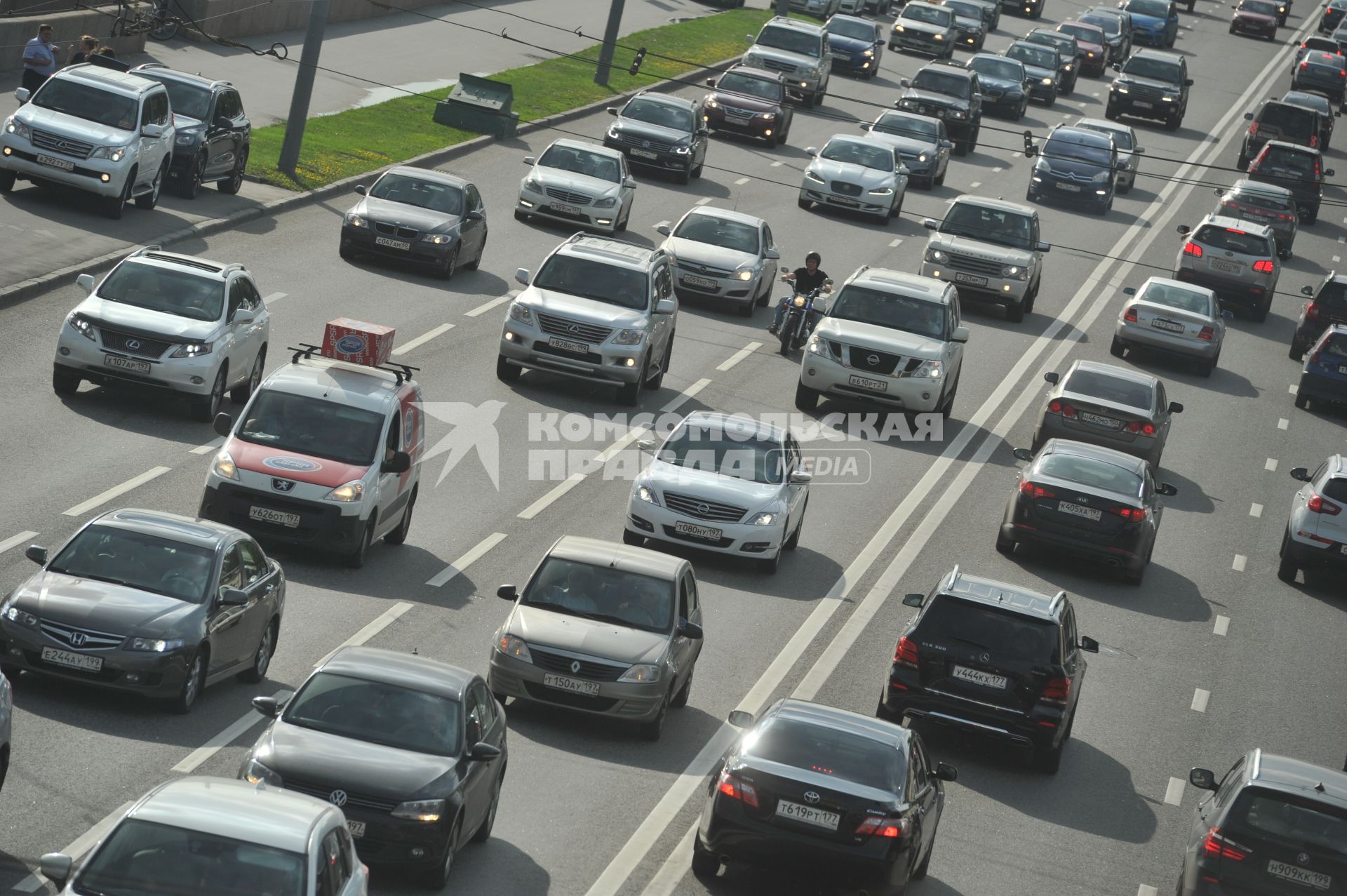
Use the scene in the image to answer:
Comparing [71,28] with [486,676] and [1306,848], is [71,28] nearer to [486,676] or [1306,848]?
[486,676]

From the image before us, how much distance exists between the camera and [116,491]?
67.9 ft

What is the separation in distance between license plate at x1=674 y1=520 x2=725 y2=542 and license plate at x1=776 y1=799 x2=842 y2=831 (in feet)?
29.5

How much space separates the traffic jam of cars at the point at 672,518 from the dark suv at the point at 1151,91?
1354 centimetres

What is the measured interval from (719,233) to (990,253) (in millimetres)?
5263

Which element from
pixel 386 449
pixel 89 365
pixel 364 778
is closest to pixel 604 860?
pixel 364 778

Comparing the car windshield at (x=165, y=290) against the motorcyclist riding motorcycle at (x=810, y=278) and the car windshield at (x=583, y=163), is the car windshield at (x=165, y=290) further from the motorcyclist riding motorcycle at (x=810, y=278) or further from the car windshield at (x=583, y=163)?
the car windshield at (x=583, y=163)

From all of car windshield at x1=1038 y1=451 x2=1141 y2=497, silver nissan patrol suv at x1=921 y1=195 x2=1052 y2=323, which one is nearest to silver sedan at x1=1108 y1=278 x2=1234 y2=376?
silver nissan patrol suv at x1=921 y1=195 x2=1052 y2=323

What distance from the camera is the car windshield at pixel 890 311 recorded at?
30203 millimetres

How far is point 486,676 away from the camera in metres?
17.4

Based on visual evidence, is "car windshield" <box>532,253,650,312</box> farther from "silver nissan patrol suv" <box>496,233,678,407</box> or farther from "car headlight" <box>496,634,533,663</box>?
"car headlight" <box>496,634,533,663</box>

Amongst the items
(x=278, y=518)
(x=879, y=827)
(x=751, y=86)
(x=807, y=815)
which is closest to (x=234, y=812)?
(x=807, y=815)

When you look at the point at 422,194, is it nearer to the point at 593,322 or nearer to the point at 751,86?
the point at 593,322

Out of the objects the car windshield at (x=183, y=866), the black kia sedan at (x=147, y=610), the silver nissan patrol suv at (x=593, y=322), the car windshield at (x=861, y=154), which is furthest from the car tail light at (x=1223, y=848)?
the car windshield at (x=861, y=154)

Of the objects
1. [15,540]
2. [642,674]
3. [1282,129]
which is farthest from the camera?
[1282,129]
